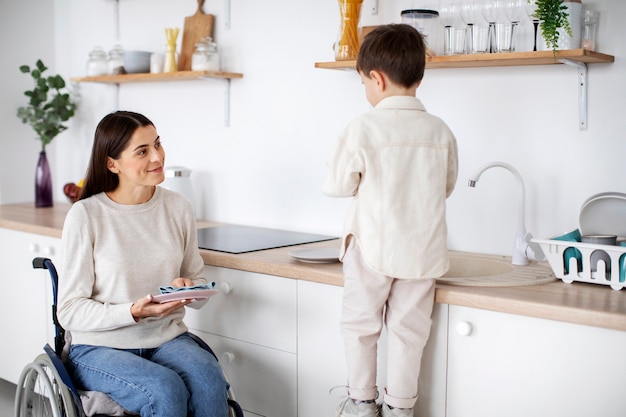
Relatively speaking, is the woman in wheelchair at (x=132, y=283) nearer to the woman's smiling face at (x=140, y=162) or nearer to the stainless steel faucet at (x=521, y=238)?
the woman's smiling face at (x=140, y=162)

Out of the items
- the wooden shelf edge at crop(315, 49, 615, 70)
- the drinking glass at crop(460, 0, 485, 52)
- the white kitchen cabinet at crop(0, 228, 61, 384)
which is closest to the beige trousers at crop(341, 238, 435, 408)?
the wooden shelf edge at crop(315, 49, 615, 70)

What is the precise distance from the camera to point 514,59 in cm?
216

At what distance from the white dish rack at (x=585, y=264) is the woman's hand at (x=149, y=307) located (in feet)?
3.14

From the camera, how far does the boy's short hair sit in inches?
74.2

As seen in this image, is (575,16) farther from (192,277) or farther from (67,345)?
(67,345)

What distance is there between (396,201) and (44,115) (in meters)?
2.22

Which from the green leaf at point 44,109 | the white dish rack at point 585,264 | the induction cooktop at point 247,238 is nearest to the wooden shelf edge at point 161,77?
the green leaf at point 44,109

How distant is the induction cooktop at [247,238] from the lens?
2.53m

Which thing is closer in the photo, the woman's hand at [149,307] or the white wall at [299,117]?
the woman's hand at [149,307]

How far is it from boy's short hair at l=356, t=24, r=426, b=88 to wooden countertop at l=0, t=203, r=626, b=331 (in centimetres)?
53

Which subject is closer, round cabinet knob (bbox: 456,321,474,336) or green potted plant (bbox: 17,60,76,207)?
round cabinet knob (bbox: 456,321,474,336)

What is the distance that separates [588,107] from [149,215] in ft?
4.22

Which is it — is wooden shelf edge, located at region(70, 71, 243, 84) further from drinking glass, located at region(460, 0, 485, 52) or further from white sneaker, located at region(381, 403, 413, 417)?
white sneaker, located at region(381, 403, 413, 417)

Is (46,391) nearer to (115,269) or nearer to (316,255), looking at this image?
(115,269)
